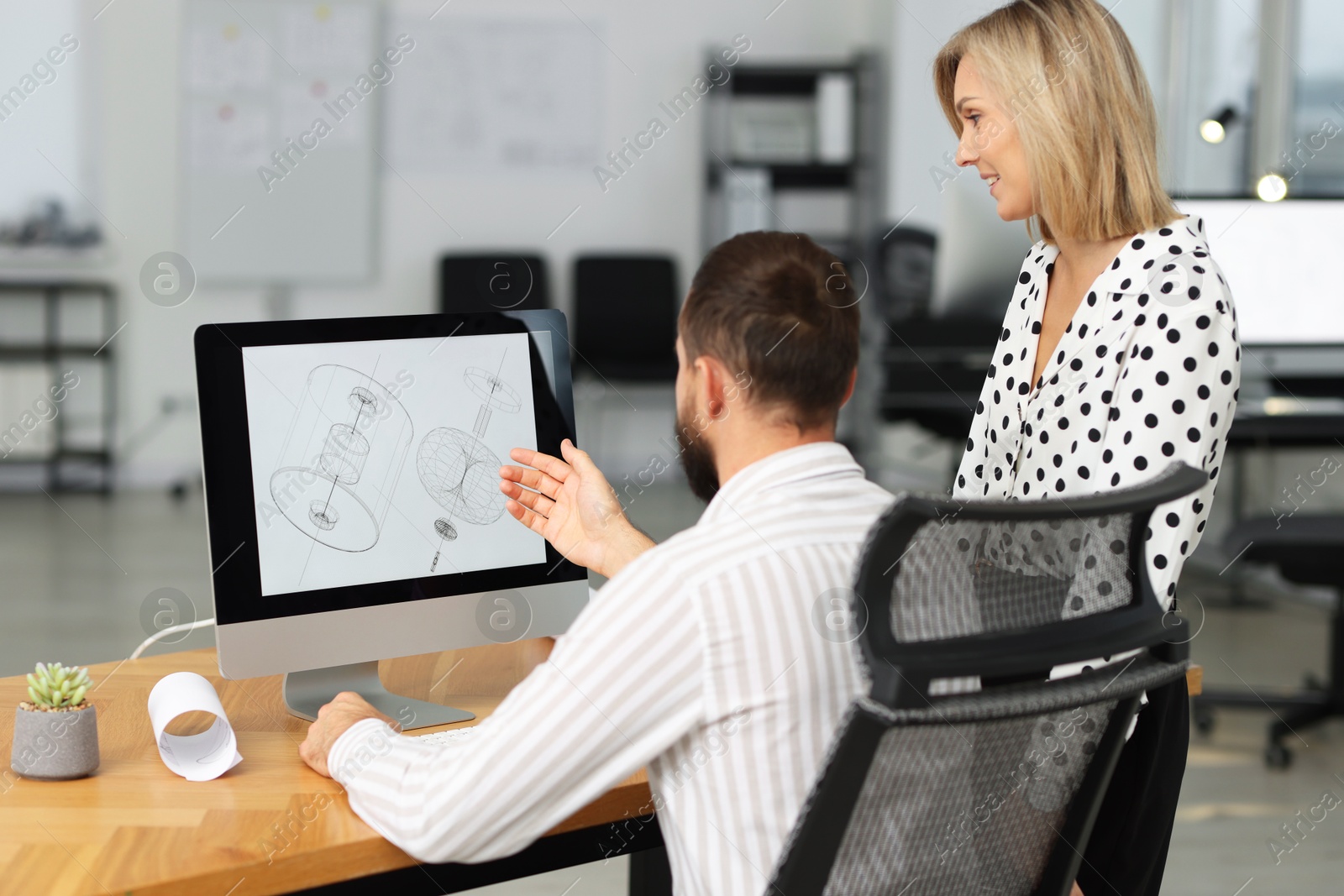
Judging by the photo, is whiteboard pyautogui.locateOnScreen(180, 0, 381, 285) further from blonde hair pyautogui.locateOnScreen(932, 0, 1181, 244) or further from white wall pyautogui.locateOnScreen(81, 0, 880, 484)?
blonde hair pyautogui.locateOnScreen(932, 0, 1181, 244)

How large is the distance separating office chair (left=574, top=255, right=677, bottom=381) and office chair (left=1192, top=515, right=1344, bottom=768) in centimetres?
341

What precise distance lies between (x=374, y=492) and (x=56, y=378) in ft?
17.0

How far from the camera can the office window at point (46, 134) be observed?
18.3 feet

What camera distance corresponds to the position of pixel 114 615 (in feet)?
12.6

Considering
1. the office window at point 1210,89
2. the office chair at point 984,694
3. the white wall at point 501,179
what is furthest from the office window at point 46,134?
the office chair at point 984,694

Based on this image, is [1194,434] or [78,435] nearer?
[1194,434]

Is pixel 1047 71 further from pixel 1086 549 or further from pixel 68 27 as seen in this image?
pixel 68 27

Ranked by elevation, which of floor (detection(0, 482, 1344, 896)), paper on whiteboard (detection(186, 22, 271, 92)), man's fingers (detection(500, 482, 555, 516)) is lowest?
floor (detection(0, 482, 1344, 896))

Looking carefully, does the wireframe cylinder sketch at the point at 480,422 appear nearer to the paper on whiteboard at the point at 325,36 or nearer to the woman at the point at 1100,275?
the woman at the point at 1100,275

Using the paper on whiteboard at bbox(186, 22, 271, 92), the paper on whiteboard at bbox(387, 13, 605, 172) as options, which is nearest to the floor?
the paper on whiteboard at bbox(387, 13, 605, 172)

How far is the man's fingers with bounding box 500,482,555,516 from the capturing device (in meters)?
1.35

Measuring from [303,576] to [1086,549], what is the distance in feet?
2.58

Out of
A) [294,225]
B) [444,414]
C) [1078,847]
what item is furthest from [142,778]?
[294,225]

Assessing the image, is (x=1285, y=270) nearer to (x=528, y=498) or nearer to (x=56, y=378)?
(x=528, y=498)
